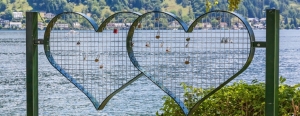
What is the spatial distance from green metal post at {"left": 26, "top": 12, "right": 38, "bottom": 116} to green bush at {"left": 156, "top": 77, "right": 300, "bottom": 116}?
4.55 feet

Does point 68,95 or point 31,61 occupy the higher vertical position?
point 31,61

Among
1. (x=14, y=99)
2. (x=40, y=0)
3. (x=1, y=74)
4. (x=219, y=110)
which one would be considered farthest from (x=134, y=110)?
(x=40, y=0)

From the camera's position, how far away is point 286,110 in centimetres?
609

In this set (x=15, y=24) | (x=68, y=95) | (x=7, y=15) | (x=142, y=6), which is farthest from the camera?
(x=15, y=24)

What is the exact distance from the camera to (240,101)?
6.26 meters

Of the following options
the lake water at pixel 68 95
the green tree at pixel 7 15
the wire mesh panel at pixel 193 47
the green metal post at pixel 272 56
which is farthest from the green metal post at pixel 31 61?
the green tree at pixel 7 15

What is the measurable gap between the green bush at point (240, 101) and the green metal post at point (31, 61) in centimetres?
139

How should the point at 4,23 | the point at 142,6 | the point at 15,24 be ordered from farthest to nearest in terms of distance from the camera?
the point at 4,23, the point at 15,24, the point at 142,6

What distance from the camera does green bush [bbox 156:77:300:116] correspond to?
6.08 meters

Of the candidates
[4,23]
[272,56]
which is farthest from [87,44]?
[4,23]

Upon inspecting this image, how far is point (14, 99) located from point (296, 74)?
62.0 feet

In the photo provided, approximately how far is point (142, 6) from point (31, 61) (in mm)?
48576

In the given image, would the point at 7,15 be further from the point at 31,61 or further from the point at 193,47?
the point at 193,47

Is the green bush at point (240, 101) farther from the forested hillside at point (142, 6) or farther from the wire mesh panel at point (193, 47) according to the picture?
the forested hillside at point (142, 6)
